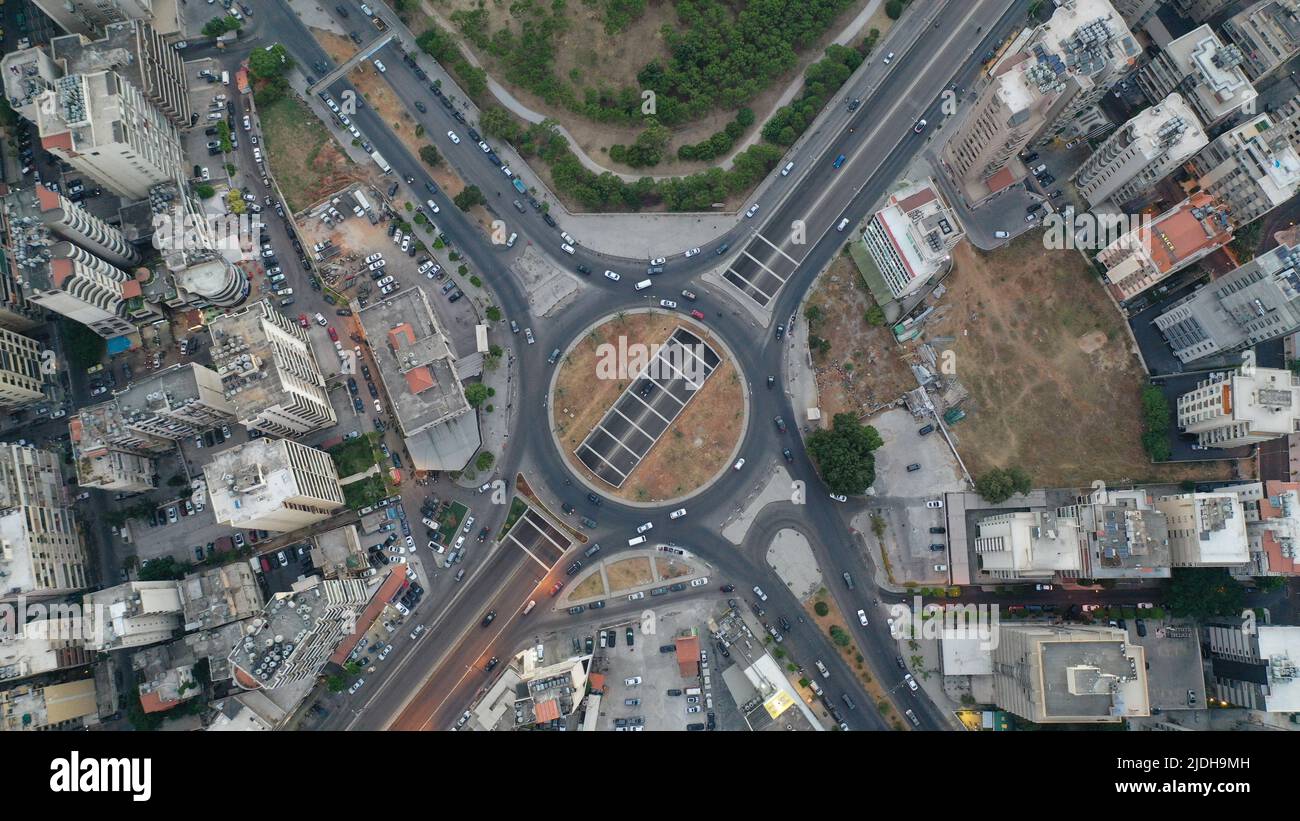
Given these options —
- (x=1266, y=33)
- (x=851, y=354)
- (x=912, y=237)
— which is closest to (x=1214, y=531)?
(x=851, y=354)

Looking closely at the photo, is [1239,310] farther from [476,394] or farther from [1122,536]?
[476,394]

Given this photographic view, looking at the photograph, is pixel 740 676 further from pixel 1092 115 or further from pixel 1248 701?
pixel 1092 115

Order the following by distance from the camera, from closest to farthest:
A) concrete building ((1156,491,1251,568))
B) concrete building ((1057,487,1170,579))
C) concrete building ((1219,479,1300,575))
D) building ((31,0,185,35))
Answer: concrete building ((1057,487,1170,579))
concrete building ((1156,491,1251,568))
concrete building ((1219,479,1300,575))
building ((31,0,185,35))

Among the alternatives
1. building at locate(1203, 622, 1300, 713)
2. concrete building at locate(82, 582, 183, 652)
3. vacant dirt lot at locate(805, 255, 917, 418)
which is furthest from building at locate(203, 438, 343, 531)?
building at locate(1203, 622, 1300, 713)

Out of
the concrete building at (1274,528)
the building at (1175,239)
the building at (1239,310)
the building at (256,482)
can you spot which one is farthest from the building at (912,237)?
the building at (256,482)

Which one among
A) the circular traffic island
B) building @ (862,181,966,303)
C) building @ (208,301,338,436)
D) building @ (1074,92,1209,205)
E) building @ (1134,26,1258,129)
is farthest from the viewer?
the circular traffic island

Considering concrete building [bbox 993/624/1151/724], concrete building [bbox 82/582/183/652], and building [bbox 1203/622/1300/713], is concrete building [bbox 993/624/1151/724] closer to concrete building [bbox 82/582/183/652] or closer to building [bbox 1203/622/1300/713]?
building [bbox 1203/622/1300/713]
